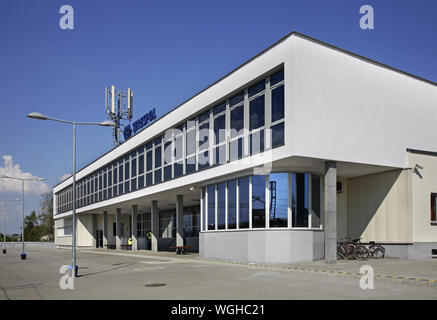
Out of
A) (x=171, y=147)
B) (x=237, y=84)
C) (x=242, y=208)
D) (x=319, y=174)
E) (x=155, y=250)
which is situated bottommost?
(x=155, y=250)

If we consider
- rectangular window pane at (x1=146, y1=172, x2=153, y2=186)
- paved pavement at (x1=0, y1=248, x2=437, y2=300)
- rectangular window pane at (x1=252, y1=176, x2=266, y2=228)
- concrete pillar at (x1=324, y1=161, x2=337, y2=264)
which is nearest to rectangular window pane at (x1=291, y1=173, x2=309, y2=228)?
concrete pillar at (x1=324, y1=161, x2=337, y2=264)

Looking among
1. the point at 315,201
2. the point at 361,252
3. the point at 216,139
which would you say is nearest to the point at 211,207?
the point at 216,139

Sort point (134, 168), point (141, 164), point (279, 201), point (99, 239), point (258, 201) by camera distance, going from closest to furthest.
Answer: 1. point (279, 201)
2. point (258, 201)
3. point (141, 164)
4. point (134, 168)
5. point (99, 239)

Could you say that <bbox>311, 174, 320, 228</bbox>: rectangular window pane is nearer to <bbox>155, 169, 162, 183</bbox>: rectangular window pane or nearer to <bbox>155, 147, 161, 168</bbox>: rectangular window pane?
<bbox>155, 169, 162, 183</bbox>: rectangular window pane

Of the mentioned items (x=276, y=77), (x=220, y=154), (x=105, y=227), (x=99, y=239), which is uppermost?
(x=276, y=77)

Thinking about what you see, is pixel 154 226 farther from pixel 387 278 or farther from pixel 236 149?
pixel 387 278

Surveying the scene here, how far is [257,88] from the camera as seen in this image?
2030 centimetres

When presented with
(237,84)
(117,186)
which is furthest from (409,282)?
(117,186)

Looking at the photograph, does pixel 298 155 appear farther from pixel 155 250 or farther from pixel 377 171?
pixel 155 250

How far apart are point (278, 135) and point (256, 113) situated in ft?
7.02

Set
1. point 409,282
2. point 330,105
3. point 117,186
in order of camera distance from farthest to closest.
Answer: point 117,186 → point 330,105 → point 409,282

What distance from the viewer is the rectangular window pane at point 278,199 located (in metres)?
19.5

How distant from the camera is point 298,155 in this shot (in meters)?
17.3
